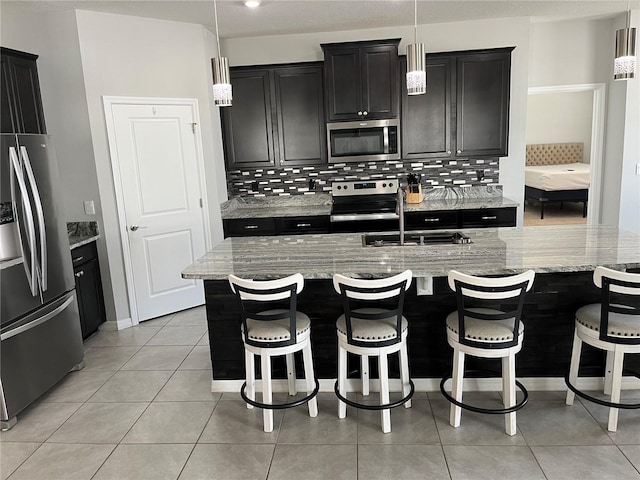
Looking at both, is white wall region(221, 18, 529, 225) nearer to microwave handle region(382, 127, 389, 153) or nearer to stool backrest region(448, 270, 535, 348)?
microwave handle region(382, 127, 389, 153)

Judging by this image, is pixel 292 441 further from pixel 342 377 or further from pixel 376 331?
pixel 376 331

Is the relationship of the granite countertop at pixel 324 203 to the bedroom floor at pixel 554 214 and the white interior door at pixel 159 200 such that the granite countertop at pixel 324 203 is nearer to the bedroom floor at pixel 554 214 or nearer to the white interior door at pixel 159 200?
the white interior door at pixel 159 200

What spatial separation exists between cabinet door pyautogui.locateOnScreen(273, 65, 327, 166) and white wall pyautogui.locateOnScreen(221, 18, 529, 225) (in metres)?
0.31

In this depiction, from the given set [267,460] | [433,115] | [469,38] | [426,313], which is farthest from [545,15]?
[267,460]

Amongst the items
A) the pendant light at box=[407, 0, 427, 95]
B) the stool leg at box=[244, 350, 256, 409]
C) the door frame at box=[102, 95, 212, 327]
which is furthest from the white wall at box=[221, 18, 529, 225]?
the stool leg at box=[244, 350, 256, 409]

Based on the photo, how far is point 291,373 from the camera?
120 inches

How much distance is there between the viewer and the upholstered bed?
8195 mm

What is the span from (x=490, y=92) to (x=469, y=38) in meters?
0.67

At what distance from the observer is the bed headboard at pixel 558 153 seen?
10.1 m

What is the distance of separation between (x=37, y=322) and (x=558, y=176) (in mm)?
8057

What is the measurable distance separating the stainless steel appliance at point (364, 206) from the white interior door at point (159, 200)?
1.48 metres

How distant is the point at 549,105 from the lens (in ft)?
33.0

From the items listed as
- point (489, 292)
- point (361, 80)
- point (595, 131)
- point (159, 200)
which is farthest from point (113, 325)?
point (595, 131)

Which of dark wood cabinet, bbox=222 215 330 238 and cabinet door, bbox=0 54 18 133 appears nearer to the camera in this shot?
cabinet door, bbox=0 54 18 133
